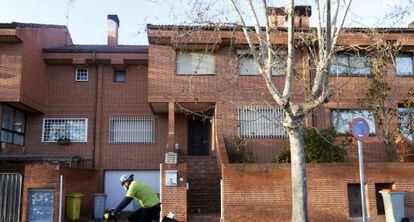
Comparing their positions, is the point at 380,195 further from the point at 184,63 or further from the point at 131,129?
the point at 131,129

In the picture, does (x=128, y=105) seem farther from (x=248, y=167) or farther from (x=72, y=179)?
(x=248, y=167)

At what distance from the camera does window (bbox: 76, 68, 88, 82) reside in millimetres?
22219

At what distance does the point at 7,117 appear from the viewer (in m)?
19.7

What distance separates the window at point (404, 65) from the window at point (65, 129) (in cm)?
1390

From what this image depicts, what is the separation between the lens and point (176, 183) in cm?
1588

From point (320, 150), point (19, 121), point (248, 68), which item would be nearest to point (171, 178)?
point (320, 150)

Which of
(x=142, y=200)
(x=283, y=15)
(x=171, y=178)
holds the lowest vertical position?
(x=142, y=200)

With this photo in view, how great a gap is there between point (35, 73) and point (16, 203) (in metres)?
7.04

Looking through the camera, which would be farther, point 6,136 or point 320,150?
point 6,136

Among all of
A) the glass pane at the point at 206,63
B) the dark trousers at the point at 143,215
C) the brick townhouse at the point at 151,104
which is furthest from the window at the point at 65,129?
the dark trousers at the point at 143,215

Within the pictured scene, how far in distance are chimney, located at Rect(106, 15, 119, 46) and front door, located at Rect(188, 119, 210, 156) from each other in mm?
6289

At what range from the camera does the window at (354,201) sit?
1560 cm

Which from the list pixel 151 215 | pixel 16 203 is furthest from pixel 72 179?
pixel 151 215

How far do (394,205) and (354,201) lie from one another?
1321 mm
